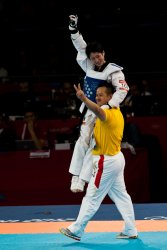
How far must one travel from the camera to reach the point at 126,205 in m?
5.68

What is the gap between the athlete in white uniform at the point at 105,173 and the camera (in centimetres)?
554

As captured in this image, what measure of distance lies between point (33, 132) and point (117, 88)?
4.08 metres

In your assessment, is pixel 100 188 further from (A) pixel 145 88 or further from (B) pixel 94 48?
(A) pixel 145 88

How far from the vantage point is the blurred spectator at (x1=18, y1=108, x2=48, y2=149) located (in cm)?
973

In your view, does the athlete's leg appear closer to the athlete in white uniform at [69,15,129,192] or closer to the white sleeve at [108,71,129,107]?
the athlete in white uniform at [69,15,129,192]

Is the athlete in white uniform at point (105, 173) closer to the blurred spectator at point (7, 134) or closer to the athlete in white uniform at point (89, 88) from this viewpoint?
the athlete in white uniform at point (89, 88)

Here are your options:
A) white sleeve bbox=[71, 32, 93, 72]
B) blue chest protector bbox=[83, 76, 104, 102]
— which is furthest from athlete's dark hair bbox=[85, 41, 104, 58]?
blue chest protector bbox=[83, 76, 104, 102]

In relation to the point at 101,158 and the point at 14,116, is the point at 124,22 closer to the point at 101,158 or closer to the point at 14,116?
the point at 14,116

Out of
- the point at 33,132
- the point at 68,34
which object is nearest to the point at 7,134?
the point at 33,132

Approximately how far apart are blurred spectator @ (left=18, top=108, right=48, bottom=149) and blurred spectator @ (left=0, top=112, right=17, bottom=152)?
0.23 metres

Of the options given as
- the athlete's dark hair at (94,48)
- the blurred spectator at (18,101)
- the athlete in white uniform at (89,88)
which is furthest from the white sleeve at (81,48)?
the blurred spectator at (18,101)

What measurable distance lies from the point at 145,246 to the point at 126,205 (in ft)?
1.52

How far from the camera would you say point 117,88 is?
19.3ft

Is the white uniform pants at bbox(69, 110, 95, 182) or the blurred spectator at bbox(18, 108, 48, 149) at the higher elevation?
the white uniform pants at bbox(69, 110, 95, 182)
